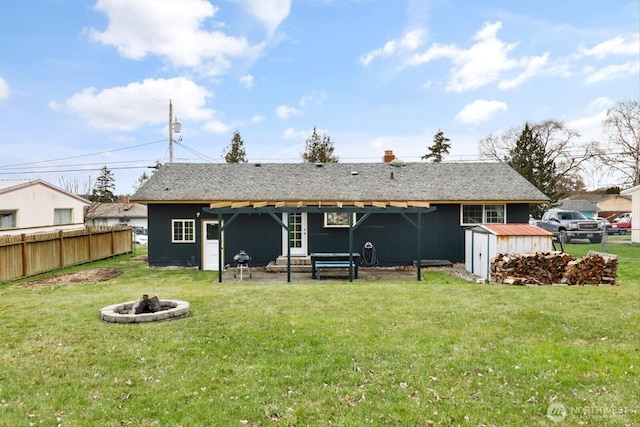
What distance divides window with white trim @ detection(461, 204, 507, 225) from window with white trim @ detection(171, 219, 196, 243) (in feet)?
34.7

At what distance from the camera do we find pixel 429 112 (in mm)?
22375

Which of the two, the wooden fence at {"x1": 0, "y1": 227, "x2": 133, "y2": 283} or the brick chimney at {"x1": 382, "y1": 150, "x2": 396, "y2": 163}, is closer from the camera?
the wooden fence at {"x1": 0, "y1": 227, "x2": 133, "y2": 283}

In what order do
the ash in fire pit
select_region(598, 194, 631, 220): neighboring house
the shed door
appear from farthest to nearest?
select_region(598, 194, 631, 220): neighboring house < the shed door < the ash in fire pit

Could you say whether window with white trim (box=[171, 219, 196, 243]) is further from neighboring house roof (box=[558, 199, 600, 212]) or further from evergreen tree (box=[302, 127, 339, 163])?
neighboring house roof (box=[558, 199, 600, 212])

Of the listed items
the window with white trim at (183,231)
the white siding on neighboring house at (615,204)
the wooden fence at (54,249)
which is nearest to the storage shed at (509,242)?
the window with white trim at (183,231)

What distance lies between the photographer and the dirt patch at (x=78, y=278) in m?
11.9

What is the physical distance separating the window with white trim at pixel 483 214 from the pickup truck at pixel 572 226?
6.80 m

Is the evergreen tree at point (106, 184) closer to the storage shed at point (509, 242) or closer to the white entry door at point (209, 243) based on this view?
the white entry door at point (209, 243)

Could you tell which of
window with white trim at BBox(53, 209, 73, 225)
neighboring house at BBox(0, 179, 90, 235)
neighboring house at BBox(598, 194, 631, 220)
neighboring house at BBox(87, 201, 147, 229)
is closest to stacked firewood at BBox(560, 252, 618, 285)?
neighboring house at BBox(0, 179, 90, 235)

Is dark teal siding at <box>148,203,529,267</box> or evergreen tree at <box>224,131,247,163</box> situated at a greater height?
evergreen tree at <box>224,131,247,163</box>

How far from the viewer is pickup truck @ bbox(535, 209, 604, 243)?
A: 2108 cm

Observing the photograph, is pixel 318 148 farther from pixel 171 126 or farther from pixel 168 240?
pixel 168 240

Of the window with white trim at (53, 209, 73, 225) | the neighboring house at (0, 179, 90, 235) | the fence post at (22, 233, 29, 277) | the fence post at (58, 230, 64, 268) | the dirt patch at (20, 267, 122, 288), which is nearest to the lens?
the dirt patch at (20, 267, 122, 288)

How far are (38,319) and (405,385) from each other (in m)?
6.34
